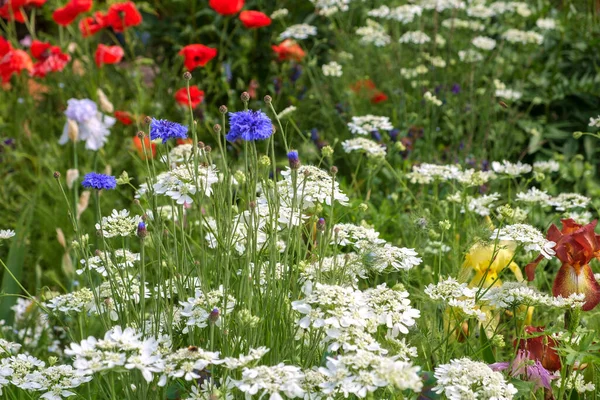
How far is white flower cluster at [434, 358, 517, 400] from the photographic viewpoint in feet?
4.19

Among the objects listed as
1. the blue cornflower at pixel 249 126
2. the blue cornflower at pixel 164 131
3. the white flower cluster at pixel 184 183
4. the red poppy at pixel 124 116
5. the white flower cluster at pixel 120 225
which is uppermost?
the blue cornflower at pixel 249 126

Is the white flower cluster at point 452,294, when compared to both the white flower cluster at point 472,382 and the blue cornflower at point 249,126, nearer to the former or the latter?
the white flower cluster at point 472,382

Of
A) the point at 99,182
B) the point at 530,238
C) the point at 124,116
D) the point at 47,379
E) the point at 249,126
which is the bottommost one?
the point at 124,116

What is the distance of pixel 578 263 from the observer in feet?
5.63

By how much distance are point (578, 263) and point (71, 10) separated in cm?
271

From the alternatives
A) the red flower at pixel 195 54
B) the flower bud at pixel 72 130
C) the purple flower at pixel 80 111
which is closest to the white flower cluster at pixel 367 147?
the flower bud at pixel 72 130

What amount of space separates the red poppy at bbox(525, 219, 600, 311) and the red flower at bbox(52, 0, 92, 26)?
2569 mm

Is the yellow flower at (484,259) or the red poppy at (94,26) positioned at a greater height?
the red poppy at (94,26)

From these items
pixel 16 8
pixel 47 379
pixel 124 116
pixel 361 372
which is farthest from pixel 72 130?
pixel 361 372

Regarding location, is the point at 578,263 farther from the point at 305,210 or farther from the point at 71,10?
the point at 71,10

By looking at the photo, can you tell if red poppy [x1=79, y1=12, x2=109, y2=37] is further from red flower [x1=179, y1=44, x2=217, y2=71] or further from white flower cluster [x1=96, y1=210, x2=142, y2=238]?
white flower cluster [x1=96, y1=210, x2=142, y2=238]

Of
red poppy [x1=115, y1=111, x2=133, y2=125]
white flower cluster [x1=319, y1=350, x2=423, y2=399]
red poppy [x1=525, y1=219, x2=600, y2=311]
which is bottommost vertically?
red poppy [x1=115, y1=111, x2=133, y2=125]

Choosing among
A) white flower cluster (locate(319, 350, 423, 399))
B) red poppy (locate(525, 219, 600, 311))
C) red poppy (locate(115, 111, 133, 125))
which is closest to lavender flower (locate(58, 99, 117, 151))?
red poppy (locate(115, 111, 133, 125))

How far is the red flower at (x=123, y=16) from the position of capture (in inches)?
147
